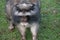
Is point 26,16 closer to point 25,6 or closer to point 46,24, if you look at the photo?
point 25,6

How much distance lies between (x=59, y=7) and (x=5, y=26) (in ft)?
5.06

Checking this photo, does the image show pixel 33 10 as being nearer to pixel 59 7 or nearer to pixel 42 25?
pixel 42 25

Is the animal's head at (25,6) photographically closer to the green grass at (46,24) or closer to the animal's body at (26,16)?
the animal's body at (26,16)

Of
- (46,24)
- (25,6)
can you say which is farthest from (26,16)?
(46,24)

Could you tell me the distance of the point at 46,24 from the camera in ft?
19.0

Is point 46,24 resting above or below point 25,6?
below

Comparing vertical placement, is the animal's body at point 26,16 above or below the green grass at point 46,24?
above

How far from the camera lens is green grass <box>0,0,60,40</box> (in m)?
5.38

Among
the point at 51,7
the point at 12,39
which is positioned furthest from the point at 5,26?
the point at 51,7

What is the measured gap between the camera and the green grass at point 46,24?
5379 mm

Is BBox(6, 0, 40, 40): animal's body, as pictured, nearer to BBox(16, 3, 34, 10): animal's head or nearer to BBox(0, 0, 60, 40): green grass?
BBox(16, 3, 34, 10): animal's head

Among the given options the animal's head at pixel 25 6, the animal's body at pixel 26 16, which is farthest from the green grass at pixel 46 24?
the animal's head at pixel 25 6

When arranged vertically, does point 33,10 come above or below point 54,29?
above

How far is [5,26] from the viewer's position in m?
5.78
